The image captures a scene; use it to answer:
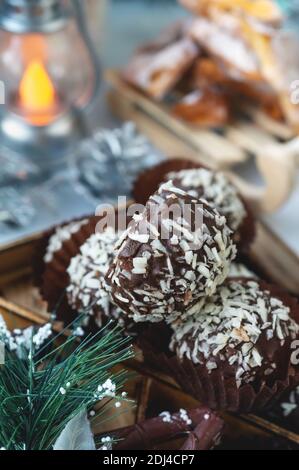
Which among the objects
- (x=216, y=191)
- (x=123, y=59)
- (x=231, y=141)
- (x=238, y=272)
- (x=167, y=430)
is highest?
(x=123, y=59)

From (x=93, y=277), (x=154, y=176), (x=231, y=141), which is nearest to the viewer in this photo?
(x=93, y=277)

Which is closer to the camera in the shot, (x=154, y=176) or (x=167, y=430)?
(x=167, y=430)

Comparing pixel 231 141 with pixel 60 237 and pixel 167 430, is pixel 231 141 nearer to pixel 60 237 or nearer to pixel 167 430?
pixel 60 237

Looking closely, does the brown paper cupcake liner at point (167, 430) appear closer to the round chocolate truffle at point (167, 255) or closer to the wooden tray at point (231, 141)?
the round chocolate truffle at point (167, 255)

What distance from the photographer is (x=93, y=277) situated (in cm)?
91

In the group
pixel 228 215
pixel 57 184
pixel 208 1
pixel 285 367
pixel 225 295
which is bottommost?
pixel 285 367

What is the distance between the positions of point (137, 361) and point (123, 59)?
1114 millimetres

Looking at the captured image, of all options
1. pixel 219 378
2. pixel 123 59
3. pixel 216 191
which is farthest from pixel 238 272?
pixel 123 59

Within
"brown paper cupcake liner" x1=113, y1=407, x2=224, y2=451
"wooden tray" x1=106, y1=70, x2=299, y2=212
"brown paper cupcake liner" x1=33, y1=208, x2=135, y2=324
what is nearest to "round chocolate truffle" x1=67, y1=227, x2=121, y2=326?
"brown paper cupcake liner" x1=33, y1=208, x2=135, y2=324

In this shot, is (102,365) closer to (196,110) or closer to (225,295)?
(225,295)

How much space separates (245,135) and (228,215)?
41 cm

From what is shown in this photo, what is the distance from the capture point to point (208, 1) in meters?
1.36

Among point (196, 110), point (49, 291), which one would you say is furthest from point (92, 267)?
point (196, 110)

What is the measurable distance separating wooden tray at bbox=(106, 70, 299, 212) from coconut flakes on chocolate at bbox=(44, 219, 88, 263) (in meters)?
0.37
